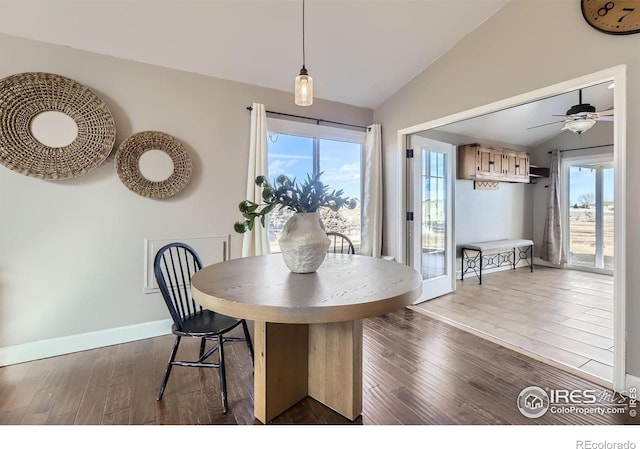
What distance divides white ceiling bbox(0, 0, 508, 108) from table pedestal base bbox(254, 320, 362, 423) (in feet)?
7.33

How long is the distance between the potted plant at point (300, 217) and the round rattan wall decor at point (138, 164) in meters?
1.47

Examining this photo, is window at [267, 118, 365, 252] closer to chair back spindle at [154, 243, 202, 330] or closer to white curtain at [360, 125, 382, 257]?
white curtain at [360, 125, 382, 257]

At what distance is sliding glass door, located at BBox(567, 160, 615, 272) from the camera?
208 inches

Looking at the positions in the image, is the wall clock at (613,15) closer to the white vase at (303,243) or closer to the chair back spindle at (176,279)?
the white vase at (303,243)

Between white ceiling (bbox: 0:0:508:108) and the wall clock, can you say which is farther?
white ceiling (bbox: 0:0:508:108)

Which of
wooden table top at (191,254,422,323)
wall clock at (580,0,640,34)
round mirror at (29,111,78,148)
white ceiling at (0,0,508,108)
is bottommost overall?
wooden table top at (191,254,422,323)

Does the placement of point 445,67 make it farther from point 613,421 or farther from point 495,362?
point 613,421

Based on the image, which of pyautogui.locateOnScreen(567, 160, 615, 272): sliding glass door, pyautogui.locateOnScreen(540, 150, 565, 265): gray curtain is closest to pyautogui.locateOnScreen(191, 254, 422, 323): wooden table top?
pyautogui.locateOnScreen(540, 150, 565, 265): gray curtain

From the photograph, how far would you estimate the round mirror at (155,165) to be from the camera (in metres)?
2.60

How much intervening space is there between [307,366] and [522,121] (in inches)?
200

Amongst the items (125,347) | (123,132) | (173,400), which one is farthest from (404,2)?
(125,347)

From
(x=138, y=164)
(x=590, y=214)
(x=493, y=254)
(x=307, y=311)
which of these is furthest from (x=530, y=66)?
(x=590, y=214)

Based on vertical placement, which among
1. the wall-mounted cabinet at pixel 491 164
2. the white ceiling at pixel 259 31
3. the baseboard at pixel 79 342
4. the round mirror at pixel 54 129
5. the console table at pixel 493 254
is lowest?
the baseboard at pixel 79 342

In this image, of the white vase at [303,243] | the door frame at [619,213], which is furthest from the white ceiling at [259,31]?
the white vase at [303,243]
